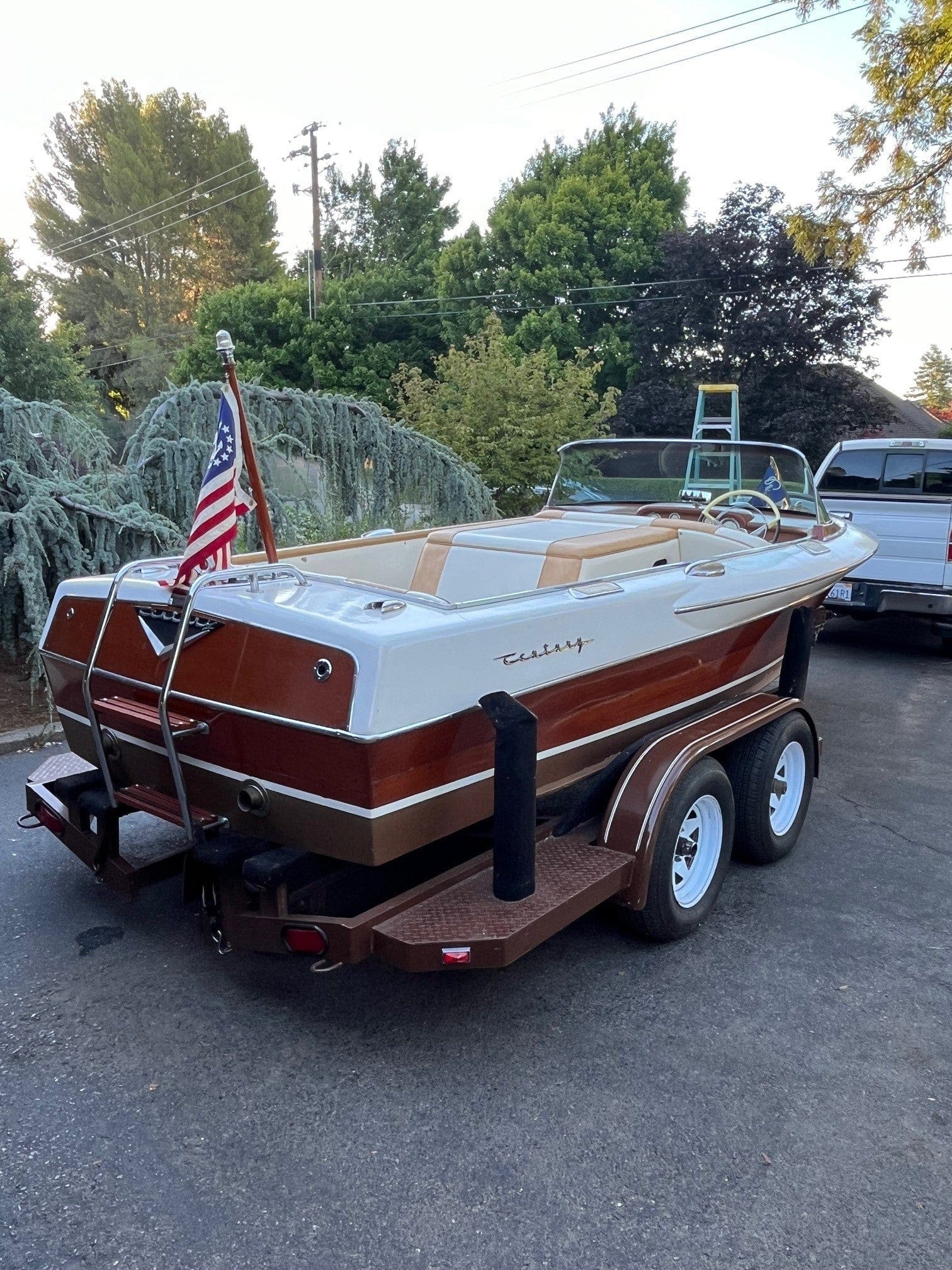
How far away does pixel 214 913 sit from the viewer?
3.12m

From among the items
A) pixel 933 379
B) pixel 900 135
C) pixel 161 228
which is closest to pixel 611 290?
pixel 900 135

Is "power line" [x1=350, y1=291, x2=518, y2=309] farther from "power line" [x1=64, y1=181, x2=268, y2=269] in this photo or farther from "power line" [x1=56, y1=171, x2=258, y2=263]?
"power line" [x1=56, y1=171, x2=258, y2=263]

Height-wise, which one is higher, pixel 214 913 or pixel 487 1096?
pixel 214 913

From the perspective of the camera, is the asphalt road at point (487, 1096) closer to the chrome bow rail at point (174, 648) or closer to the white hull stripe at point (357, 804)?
the chrome bow rail at point (174, 648)

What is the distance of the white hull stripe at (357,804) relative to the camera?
2.72 meters

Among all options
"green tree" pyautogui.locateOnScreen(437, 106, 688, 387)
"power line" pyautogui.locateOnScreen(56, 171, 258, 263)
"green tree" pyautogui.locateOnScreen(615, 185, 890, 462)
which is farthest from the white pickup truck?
"power line" pyautogui.locateOnScreen(56, 171, 258, 263)

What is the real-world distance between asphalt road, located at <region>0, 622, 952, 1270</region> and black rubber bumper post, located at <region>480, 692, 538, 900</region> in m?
0.56

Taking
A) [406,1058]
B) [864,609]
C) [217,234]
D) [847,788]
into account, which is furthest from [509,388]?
[217,234]

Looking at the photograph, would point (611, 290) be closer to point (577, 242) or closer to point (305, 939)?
point (577, 242)

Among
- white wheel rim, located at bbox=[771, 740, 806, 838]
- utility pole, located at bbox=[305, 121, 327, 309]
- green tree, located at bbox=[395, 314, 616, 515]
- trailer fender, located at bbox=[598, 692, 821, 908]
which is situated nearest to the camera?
trailer fender, located at bbox=[598, 692, 821, 908]

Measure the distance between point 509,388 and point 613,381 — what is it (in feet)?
43.8

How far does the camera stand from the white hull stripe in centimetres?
272

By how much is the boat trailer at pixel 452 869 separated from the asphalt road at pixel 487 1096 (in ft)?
0.98

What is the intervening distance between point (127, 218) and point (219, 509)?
165 ft
